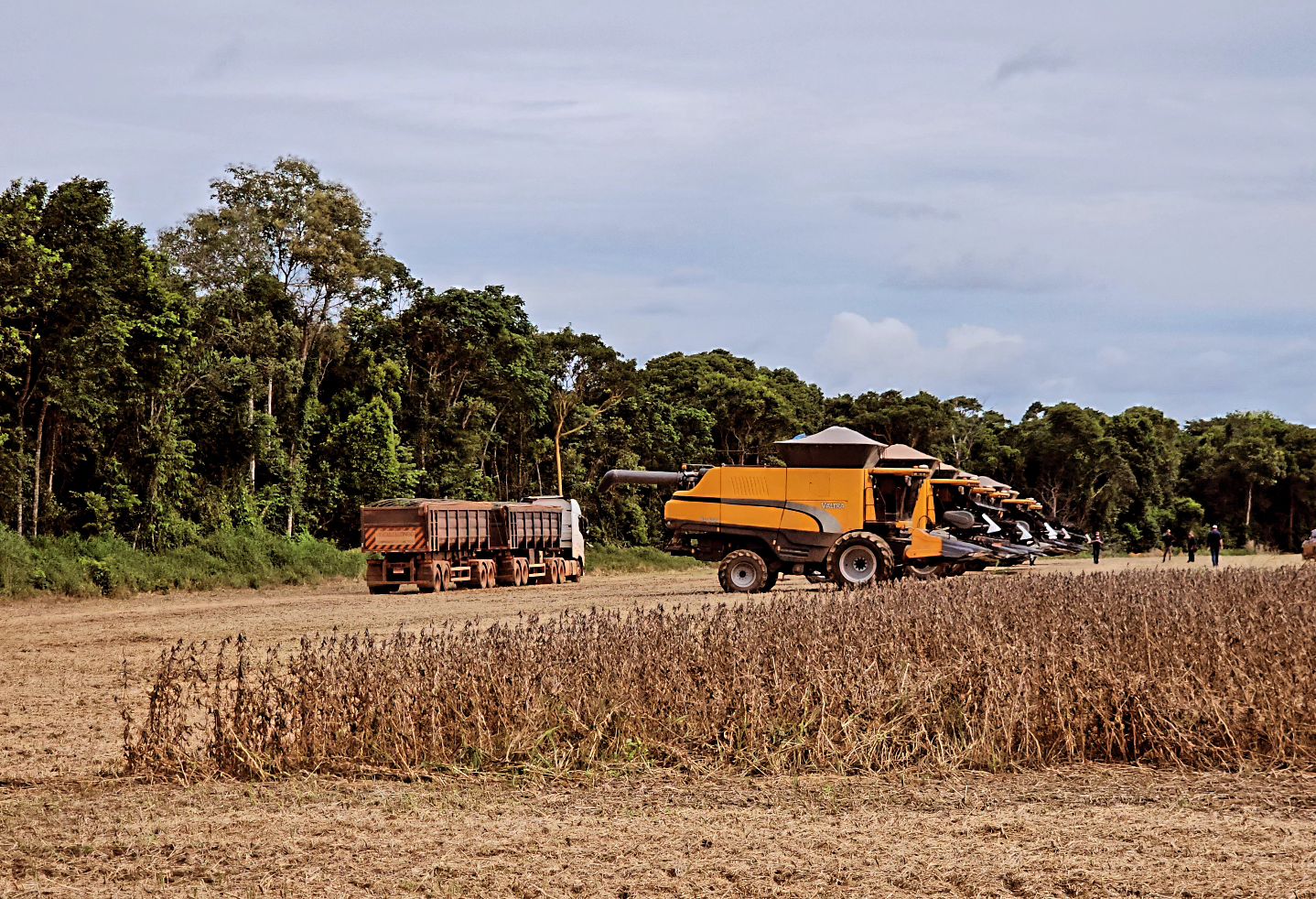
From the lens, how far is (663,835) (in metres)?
6.62

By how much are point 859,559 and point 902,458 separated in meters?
4.82

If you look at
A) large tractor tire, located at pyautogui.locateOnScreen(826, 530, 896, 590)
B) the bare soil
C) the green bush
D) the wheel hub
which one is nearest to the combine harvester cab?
the green bush

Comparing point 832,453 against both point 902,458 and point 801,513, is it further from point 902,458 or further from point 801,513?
point 902,458

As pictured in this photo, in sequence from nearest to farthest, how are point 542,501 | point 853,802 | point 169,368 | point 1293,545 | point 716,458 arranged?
point 853,802
point 169,368
point 542,501
point 716,458
point 1293,545

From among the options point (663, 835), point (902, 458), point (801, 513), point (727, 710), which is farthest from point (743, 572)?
point (663, 835)

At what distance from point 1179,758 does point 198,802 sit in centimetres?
552

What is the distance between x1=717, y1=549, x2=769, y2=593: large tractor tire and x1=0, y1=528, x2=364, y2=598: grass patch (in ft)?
39.0

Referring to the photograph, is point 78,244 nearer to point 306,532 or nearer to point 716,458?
point 306,532

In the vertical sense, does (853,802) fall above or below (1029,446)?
below

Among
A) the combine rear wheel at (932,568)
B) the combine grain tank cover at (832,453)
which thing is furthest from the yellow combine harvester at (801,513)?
the combine rear wheel at (932,568)

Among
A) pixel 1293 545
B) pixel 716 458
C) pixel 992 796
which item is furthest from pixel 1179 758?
pixel 1293 545

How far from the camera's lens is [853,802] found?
7262mm

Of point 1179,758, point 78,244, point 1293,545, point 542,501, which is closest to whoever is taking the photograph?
point 1179,758

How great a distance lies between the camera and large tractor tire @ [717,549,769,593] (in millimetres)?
26547
